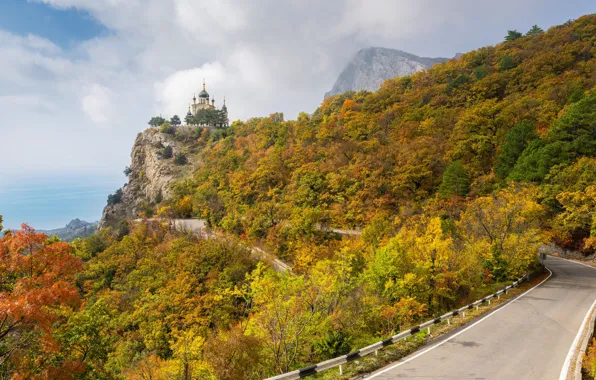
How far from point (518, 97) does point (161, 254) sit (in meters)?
48.8

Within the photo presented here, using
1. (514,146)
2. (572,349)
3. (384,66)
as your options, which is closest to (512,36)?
(514,146)

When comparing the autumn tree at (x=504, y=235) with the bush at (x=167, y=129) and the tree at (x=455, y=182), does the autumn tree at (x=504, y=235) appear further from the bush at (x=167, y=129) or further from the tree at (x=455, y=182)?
the bush at (x=167, y=129)

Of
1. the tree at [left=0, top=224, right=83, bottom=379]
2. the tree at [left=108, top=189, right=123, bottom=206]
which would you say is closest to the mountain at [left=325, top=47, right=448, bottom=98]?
the tree at [left=108, top=189, right=123, bottom=206]

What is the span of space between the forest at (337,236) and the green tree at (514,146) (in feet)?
0.47

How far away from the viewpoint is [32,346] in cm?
796

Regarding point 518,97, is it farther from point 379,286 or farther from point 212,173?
point 212,173

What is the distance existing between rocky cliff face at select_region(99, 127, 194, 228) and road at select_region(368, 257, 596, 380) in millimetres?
62116

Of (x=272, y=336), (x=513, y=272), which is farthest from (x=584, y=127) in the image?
(x=272, y=336)

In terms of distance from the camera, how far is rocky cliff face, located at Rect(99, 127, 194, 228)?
6831 cm

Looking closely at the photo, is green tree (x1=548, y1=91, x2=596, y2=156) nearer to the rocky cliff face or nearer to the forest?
the forest

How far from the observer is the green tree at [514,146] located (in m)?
32.4

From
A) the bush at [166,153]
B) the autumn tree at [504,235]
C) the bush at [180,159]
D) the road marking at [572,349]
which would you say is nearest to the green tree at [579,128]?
the autumn tree at [504,235]

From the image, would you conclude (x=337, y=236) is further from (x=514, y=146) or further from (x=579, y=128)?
(x=579, y=128)

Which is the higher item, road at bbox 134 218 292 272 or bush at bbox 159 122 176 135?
bush at bbox 159 122 176 135
